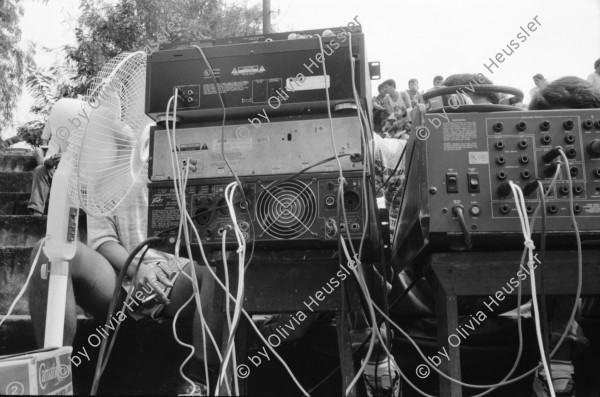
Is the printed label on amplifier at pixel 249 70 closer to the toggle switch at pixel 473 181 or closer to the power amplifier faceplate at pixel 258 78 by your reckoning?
the power amplifier faceplate at pixel 258 78

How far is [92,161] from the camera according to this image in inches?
54.1

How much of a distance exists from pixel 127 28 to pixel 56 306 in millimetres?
11067

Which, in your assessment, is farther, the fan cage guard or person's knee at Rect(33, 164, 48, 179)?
person's knee at Rect(33, 164, 48, 179)

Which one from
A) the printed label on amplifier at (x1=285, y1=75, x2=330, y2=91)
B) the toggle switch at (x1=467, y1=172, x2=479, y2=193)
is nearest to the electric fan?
the printed label on amplifier at (x1=285, y1=75, x2=330, y2=91)

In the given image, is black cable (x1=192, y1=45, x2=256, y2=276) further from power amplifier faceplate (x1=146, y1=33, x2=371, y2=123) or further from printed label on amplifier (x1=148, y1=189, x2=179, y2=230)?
printed label on amplifier (x1=148, y1=189, x2=179, y2=230)

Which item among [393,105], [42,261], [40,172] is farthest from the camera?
[393,105]

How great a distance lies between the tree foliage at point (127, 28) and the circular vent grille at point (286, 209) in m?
9.73

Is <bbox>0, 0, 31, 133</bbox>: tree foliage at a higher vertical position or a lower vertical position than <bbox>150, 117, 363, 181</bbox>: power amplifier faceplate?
higher

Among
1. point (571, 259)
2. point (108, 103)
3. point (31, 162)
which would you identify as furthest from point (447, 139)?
point (31, 162)

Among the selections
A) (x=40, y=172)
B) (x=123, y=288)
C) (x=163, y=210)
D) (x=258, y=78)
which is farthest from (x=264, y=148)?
(x=40, y=172)

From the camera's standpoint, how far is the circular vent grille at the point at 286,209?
1.22m

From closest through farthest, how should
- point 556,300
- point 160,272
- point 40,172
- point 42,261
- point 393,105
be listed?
point 556,300
point 42,261
point 160,272
point 40,172
point 393,105

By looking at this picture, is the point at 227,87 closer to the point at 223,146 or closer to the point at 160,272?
the point at 223,146

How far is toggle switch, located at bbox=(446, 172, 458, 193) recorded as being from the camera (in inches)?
44.3
